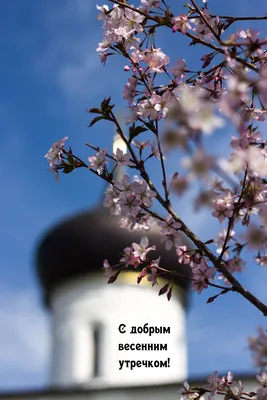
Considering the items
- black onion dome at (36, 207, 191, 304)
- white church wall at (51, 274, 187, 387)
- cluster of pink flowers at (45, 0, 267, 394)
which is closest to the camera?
cluster of pink flowers at (45, 0, 267, 394)

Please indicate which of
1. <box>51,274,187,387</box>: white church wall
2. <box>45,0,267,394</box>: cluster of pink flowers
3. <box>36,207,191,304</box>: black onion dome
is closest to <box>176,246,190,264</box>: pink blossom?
<box>45,0,267,394</box>: cluster of pink flowers

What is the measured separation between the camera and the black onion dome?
650 inches

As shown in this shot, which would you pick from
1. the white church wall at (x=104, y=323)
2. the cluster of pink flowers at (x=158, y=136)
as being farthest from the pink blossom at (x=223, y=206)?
the white church wall at (x=104, y=323)

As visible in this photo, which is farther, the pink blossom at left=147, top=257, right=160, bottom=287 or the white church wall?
the white church wall

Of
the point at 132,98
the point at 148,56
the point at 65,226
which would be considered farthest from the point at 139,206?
the point at 65,226

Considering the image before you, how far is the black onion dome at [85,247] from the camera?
16516 mm

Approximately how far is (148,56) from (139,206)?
23.7 inches

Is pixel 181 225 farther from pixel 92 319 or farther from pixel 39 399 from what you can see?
pixel 92 319

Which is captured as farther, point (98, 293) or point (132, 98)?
point (98, 293)

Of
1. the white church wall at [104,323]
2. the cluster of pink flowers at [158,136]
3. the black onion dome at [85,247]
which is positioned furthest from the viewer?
the white church wall at [104,323]

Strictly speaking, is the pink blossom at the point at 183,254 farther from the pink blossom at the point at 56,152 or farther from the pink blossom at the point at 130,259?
the pink blossom at the point at 56,152

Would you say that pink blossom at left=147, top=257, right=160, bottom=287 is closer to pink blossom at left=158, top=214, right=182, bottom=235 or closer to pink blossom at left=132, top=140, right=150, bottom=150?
pink blossom at left=158, top=214, right=182, bottom=235

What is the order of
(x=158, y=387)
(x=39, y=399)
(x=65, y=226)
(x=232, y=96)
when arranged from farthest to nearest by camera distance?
(x=65, y=226)
(x=39, y=399)
(x=158, y=387)
(x=232, y=96)

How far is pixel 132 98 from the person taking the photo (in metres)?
2.77
